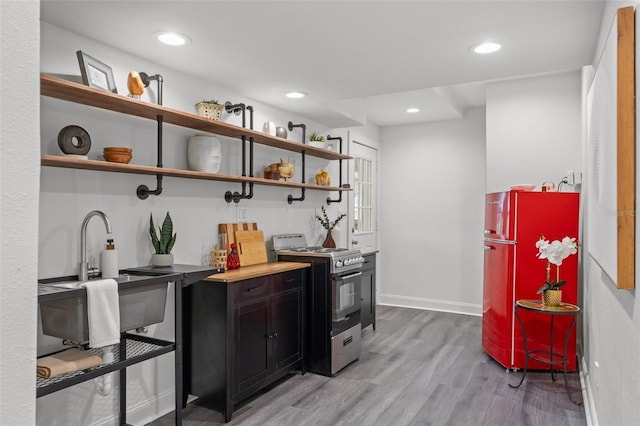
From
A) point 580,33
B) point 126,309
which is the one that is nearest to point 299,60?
point 580,33

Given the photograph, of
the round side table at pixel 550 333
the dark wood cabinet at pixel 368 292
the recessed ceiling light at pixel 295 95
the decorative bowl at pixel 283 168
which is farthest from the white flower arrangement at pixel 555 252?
the recessed ceiling light at pixel 295 95

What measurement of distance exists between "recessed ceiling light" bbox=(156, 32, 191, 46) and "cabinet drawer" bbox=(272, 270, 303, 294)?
165 cm

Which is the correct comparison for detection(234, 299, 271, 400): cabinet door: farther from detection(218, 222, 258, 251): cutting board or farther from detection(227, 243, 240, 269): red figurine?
detection(218, 222, 258, 251): cutting board

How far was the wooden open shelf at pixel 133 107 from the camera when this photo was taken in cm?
207

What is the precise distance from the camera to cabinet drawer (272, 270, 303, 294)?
3.25 meters

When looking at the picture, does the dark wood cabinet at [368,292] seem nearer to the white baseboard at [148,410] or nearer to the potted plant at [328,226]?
the potted plant at [328,226]

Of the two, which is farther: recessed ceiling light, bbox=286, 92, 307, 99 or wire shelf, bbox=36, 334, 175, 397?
recessed ceiling light, bbox=286, 92, 307, 99

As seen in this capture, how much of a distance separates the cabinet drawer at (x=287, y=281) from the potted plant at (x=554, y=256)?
1778mm

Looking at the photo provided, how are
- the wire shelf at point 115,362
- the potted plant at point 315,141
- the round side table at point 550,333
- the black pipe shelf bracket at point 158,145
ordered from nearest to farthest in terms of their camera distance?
the wire shelf at point 115,362 → the black pipe shelf bracket at point 158,145 → the round side table at point 550,333 → the potted plant at point 315,141

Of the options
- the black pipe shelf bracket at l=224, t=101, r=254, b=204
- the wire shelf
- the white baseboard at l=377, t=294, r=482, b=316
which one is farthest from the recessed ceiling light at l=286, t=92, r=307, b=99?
the white baseboard at l=377, t=294, r=482, b=316

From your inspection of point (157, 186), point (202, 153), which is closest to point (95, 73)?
point (157, 186)

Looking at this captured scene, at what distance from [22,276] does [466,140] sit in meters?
5.48

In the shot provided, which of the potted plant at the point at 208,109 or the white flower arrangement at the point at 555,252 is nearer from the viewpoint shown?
the potted plant at the point at 208,109

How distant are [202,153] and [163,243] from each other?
67cm
